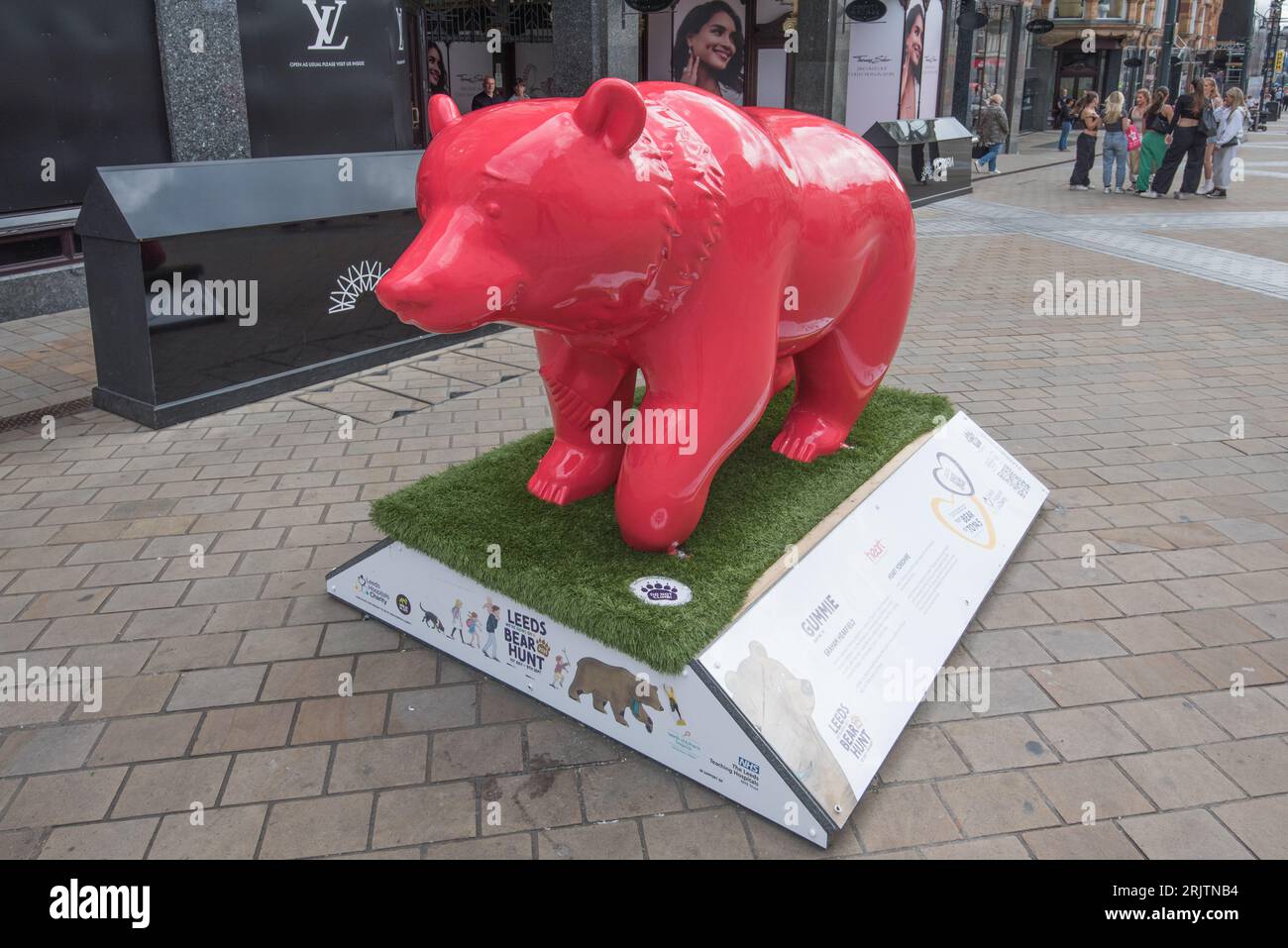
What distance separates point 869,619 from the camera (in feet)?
9.98

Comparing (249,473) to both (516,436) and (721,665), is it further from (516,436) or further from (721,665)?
(721,665)

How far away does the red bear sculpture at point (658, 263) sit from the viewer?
2.26 meters

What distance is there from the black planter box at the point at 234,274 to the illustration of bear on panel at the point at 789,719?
4.05 meters

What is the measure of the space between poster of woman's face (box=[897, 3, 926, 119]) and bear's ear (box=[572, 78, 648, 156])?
15.5 meters

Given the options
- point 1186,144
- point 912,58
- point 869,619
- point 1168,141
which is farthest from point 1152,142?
point 869,619

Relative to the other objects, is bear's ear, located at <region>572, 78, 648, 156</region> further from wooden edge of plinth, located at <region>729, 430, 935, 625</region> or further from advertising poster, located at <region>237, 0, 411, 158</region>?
advertising poster, located at <region>237, 0, 411, 158</region>

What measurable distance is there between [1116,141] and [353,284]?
13.4 meters

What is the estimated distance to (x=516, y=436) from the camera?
5258 millimetres

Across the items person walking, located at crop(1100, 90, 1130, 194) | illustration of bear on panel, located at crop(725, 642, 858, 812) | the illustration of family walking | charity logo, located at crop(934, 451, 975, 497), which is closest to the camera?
illustration of bear on panel, located at crop(725, 642, 858, 812)

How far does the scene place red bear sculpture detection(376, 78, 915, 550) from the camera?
2258 millimetres

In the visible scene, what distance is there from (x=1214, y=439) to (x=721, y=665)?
4.13 metres

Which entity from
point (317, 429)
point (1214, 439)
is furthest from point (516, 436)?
point (1214, 439)

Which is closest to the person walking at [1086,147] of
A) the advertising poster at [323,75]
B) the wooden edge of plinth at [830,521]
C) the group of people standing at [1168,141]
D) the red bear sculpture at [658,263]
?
the group of people standing at [1168,141]

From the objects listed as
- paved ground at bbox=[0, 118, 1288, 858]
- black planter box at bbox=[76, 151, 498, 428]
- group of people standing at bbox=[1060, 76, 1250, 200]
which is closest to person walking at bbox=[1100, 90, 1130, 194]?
group of people standing at bbox=[1060, 76, 1250, 200]
